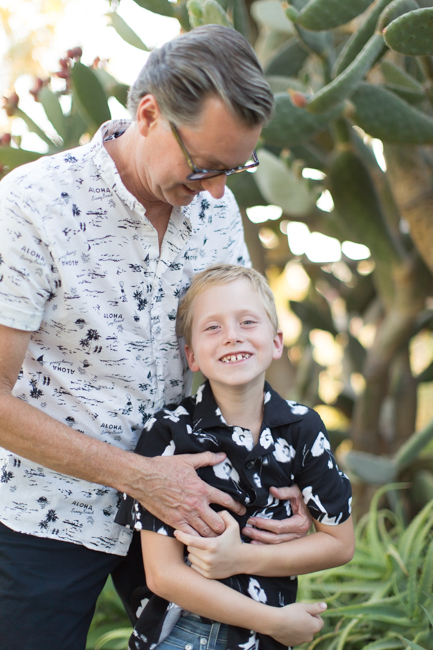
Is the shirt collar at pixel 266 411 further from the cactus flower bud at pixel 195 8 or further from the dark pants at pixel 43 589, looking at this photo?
the cactus flower bud at pixel 195 8

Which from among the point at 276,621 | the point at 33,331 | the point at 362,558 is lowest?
the point at 362,558

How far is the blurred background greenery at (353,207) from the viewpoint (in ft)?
6.35

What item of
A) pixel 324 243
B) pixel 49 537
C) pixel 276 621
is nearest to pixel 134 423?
pixel 49 537

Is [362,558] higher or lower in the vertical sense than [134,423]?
lower

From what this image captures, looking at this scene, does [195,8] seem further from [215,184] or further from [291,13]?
[215,184]

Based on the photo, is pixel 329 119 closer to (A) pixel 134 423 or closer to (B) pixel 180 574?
(A) pixel 134 423

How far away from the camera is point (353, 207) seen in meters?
2.97

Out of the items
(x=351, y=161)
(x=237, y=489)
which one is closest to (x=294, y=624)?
(x=237, y=489)

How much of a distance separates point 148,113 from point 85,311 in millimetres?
497

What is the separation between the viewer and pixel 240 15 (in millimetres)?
2381

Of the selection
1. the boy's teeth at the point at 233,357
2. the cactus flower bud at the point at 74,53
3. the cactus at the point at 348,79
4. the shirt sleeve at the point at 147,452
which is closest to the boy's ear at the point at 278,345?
the boy's teeth at the point at 233,357

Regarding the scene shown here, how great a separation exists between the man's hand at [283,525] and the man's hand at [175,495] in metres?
0.11

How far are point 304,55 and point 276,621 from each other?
2635 mm

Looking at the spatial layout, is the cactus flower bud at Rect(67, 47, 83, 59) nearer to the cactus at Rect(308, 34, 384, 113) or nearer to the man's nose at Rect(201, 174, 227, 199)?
the cactus at Rect(308, 34, 384, 113)
